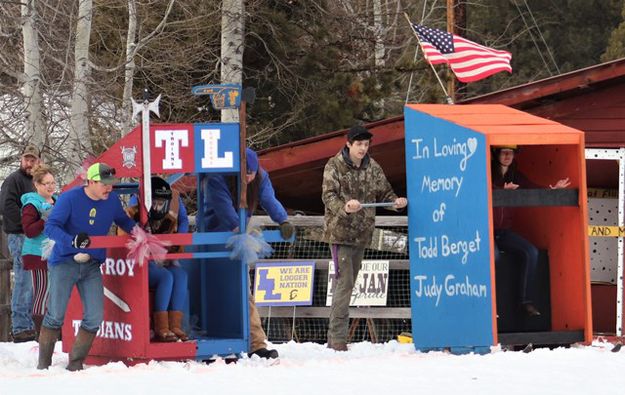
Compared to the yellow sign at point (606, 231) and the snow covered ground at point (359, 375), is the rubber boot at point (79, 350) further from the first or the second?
the yellow sign at point (606, 231)

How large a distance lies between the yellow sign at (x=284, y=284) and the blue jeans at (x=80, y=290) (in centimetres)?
469

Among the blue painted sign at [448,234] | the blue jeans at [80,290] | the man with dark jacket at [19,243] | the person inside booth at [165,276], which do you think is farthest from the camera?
the man with dark jacket at [19,243]

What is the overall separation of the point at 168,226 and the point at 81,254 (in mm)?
866

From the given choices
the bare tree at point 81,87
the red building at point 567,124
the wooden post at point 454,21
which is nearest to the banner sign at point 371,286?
the red building at point 567,124

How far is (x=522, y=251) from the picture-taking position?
1170cm

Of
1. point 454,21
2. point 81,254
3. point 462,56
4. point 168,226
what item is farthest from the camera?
point 454,21

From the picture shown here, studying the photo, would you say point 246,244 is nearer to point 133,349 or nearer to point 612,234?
point 133,349

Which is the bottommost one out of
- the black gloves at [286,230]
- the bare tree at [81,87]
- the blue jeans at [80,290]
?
the blue jeans at [80,290]

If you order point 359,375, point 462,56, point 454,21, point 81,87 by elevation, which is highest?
point 454,21

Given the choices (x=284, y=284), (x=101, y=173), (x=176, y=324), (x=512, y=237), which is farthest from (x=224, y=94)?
(x=284, y=284)

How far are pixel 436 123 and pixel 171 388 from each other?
336 cm

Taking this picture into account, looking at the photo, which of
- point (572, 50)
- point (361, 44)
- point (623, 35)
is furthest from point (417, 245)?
point (572, 50)

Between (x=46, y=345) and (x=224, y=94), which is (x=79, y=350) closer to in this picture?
(x=46, y=345)

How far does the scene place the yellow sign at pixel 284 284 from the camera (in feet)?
50.0
